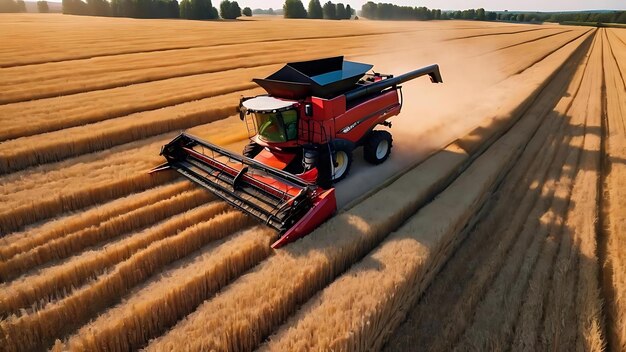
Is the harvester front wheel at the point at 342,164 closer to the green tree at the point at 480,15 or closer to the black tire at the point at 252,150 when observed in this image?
the black tire at the point at 252,150

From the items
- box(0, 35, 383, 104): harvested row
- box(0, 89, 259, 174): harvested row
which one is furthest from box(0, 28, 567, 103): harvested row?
box(0, 89, 259, 174): harvested row

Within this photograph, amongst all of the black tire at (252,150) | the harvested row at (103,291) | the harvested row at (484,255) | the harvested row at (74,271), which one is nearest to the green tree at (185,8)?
the black tire at (252,150)

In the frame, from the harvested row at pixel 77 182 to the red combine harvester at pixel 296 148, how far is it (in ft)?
1.75

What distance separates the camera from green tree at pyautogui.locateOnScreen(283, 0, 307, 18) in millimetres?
74625

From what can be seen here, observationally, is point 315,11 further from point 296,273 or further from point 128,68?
point 296,273

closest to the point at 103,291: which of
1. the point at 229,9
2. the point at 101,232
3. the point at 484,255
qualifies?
the point at 101,232

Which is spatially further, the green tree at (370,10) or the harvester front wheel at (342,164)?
the green tree at (370,10)

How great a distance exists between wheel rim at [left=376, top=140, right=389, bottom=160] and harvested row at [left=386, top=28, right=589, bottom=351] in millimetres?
2371

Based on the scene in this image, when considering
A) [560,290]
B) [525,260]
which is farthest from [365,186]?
[560,290]

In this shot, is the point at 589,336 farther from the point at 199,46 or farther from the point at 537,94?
the point at 199,46

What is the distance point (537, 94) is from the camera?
44.7ft

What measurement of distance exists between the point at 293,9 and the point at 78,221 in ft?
260

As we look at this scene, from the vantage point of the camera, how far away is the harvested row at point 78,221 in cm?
467

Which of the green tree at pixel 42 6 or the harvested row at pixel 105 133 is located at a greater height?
the green tree at pixel 42 6
